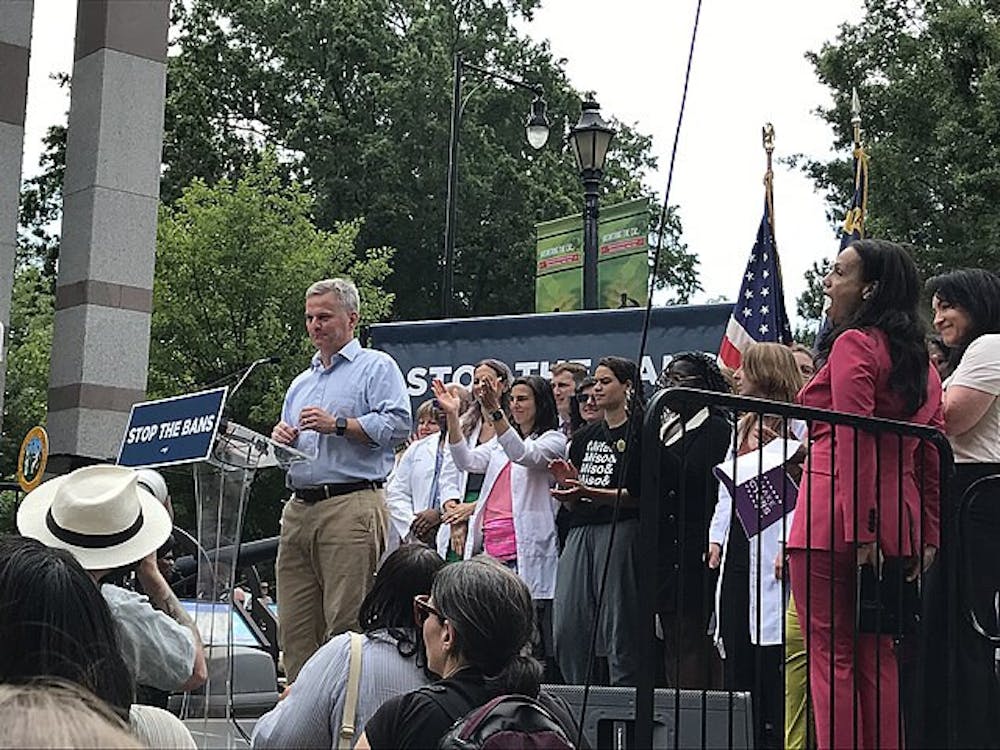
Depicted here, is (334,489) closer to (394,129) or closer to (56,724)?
(56,724)

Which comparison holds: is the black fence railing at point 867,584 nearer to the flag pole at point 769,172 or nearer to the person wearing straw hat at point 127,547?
the person wearing straw hat at point 127,547

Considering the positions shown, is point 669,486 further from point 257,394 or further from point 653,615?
point 257,394

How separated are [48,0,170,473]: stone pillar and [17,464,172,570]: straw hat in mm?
5391

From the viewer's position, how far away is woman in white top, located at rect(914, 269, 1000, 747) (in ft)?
16.8

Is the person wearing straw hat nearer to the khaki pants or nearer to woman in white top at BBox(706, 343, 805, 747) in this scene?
the khaki pants

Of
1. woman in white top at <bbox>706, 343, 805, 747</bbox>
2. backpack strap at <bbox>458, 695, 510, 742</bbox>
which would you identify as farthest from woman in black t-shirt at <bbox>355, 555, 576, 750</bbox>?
woman in white top at <bbox>706, 343, 805, 747</bbox>

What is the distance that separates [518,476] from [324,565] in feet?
4.58

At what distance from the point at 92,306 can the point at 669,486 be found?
199 inches

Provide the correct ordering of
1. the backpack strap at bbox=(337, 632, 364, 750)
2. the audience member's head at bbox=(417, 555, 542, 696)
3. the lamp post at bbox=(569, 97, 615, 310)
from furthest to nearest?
the lamp post at bbox=(569, 97, 615, 310) < the backpack strap at bbox=(337, 632, 364, 750) < the audience member's head at bbox=(417, 555, 542, 696)

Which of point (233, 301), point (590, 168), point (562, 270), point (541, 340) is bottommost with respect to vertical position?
point (541, 340)

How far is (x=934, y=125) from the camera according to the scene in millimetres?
25766

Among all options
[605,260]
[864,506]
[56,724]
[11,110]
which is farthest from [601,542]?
[605,260]

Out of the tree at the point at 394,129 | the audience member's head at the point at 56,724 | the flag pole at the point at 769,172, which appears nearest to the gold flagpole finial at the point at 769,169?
the flag pole at the point at 769,172

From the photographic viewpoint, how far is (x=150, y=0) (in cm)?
1101
